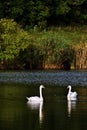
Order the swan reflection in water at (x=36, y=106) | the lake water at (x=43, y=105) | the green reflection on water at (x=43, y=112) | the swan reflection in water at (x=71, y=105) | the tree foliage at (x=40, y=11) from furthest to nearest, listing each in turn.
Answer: the tree foliage at (x=40, y=11), the swan reflection in water at (x=36, y=106), the swan reflection in water at (x=71, y=105), the lake water at (x=43, y=105), the green reflection on water at (x=43, y=112)

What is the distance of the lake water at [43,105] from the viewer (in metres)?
26.6

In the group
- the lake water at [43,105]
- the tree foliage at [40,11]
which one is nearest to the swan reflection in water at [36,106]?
the lake water at [43,105]

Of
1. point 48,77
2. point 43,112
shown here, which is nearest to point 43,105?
point 43,112

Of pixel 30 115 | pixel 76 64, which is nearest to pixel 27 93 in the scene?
pixel 30 115

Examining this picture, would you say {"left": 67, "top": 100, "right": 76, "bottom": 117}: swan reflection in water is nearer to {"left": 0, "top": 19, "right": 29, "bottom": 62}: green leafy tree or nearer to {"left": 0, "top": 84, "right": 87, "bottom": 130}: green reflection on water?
{"left": 0, "top": 84, "right": 87, "bottom": 130}: green reflection on water

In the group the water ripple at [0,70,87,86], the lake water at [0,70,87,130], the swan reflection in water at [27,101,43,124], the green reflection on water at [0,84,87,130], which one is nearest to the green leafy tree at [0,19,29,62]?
the water ripple at [0,70,87,86]

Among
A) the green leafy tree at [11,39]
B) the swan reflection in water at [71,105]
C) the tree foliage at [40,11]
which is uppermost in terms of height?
the swan reflection in water at [71,105]

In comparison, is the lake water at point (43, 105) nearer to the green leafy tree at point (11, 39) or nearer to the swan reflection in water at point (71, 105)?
the swan reflection in water at point (71, 105)

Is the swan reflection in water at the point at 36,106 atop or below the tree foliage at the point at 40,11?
atop

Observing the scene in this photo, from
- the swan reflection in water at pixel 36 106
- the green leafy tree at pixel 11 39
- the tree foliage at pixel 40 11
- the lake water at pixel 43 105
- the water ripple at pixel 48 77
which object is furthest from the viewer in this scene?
the tree foliage at pixel 40 11

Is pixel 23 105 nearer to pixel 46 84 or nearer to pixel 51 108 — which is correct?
pixel 51 108

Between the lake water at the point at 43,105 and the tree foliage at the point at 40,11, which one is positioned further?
the tree foliage at the point at 40,11

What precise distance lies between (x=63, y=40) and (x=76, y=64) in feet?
18.2

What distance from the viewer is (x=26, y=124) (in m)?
26.6
